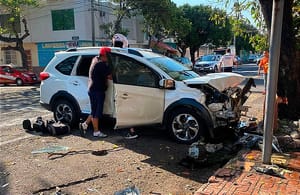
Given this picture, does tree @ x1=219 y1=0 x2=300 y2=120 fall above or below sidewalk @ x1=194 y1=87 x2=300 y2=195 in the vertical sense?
above

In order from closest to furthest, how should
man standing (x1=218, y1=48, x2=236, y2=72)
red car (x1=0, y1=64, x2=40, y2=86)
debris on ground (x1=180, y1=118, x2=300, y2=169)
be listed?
debris on ground (x1=180, y1=118, x2=300, y2=169) → man standing (x1=218, y1=48, x2=236, y2=72) → red car (x1=0, y1=64, x2=40, y2=86)

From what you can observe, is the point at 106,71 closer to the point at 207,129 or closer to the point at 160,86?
the point at 160,86

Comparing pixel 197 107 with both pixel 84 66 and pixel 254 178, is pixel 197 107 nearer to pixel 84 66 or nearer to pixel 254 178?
pixel 254 178

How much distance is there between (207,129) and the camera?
6602 millimetres

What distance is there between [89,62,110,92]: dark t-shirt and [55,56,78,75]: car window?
3.70 feet

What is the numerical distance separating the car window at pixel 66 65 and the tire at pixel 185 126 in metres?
2.83

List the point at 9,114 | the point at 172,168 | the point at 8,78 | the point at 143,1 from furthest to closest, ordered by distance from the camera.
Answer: the point at 143,1, the point at 8,78, the point at 9,114, the point at 172,168

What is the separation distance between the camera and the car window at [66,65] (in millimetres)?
8336

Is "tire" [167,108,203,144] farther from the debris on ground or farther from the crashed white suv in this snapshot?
the debris on ground

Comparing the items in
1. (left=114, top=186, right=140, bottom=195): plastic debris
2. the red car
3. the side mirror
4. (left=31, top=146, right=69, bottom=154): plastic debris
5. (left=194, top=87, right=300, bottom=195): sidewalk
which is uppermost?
the side mirror

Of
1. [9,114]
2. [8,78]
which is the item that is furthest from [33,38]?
[9,114]

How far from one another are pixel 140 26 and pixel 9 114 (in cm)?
3286

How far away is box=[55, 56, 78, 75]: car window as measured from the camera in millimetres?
8336

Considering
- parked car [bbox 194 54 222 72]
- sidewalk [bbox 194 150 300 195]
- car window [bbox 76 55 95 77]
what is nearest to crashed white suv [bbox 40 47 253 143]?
car window [bbox 76 55 95 77]
